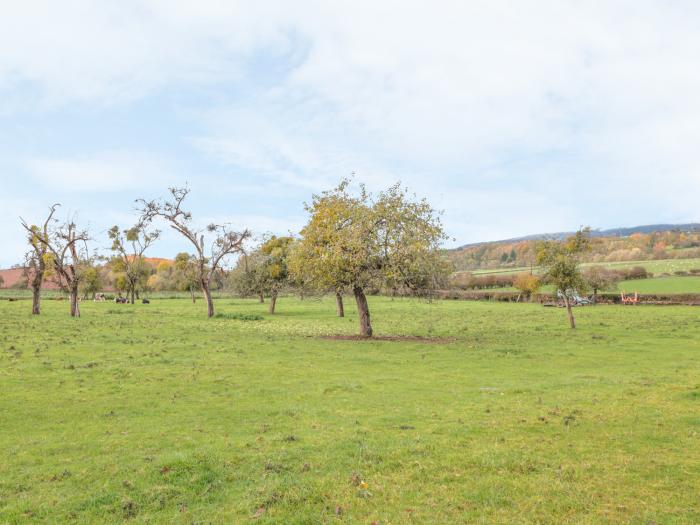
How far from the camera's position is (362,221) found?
3150 cm

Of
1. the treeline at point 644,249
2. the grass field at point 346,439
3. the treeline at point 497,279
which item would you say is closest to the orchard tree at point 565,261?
the grass field at point 346,439

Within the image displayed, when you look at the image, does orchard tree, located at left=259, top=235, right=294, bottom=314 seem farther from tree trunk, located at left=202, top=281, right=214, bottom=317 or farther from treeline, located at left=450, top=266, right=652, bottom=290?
treeline, located at left=450, top=266, right=652, bottom=290

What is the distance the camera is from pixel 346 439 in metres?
11.1

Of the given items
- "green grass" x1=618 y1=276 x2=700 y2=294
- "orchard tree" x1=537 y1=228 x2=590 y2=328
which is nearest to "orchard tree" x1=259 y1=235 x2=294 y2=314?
"orchard tree" x1=537 y1=228 x2=590 y2=328

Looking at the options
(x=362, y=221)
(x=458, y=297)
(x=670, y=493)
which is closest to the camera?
(x=670, y=493)

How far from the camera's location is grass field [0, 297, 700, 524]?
8023 mm

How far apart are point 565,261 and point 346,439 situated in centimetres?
3135

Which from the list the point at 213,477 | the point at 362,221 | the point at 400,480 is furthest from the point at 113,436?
the point at 362,221

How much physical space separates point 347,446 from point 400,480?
6.69ft

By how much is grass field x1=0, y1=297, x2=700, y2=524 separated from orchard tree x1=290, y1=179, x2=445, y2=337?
7.64 metres

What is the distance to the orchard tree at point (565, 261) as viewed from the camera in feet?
123

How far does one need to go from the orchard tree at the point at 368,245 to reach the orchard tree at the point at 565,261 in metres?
11.0

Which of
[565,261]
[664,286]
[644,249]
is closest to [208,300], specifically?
[565,261]

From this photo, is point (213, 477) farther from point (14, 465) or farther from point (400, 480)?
point (14, 465)
